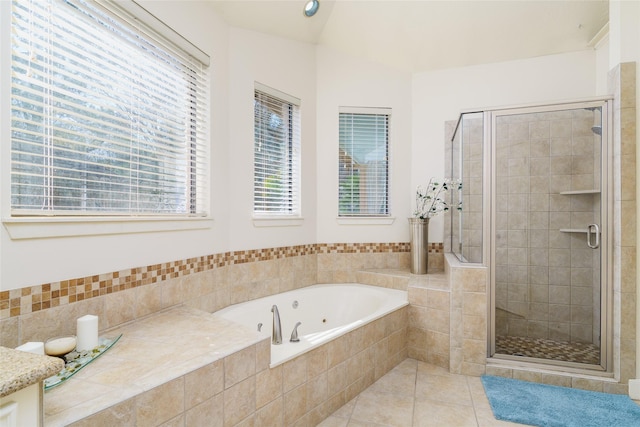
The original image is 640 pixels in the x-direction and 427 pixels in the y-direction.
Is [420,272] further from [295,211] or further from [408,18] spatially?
[408,18]

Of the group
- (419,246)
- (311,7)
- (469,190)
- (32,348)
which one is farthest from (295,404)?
(311,7)

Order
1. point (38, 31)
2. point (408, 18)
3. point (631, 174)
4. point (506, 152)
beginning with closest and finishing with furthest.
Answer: point (38, 31) → point (631, 174) → point (506, 152) → point (408, 18)

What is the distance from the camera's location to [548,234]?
9.28ft

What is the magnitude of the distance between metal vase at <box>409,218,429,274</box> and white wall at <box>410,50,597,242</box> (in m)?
0.24

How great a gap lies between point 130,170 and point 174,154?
1.23 ft

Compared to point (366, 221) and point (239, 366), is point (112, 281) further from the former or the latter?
point (366, 221)

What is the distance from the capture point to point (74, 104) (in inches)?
62.2

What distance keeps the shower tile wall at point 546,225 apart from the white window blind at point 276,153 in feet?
5.78

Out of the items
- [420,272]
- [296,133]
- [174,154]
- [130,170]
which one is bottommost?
[420,272]

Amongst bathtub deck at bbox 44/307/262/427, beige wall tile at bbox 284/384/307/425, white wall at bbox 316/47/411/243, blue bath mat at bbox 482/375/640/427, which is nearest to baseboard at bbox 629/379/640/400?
blue bath mat at bbox 482/375/640/427

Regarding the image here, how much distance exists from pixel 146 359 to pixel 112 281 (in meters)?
0.57

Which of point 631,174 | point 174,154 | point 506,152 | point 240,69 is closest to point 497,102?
point 506,152

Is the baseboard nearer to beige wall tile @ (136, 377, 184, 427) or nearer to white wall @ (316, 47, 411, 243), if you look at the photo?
white wall @ (316, 47, 411, 243)

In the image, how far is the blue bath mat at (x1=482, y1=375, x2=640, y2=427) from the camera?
1903 mm
